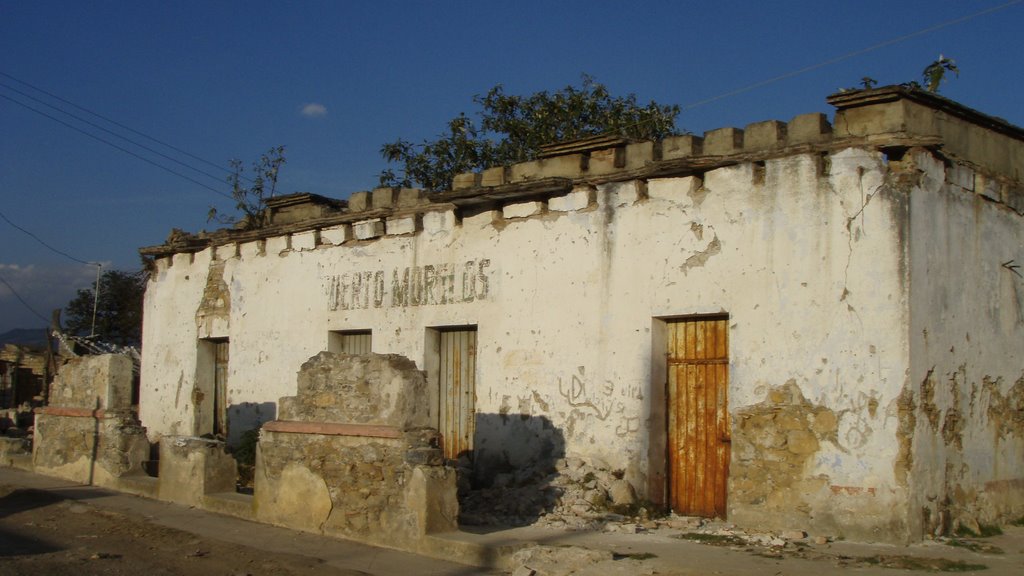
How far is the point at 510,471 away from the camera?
40.4ft

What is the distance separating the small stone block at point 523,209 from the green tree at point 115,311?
90.7 feet

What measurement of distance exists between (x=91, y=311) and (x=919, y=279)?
3590 cm

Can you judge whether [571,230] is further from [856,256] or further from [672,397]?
[856,256]

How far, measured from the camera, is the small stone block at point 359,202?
14.8 metres

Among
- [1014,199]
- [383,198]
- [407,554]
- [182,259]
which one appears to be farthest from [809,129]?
[182,259]

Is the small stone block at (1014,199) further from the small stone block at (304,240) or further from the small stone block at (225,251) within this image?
the small stone block at (225,251)

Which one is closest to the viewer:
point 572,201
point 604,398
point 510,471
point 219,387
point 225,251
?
point 604,398

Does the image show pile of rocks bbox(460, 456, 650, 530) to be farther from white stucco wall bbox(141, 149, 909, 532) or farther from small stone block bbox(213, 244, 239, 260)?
small stone block bbox(213, 244, 239, 260)

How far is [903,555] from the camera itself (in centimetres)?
852

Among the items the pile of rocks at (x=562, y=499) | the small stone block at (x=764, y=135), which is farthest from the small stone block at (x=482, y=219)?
the small stone block at (x=764, y=135)

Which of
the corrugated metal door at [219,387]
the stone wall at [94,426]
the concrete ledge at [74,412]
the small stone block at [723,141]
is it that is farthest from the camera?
the corrugated metal door at [219,387]

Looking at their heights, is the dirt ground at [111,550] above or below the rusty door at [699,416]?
below

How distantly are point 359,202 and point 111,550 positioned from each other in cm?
672

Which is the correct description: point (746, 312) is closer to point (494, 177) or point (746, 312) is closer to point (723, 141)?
point (723, 141)
